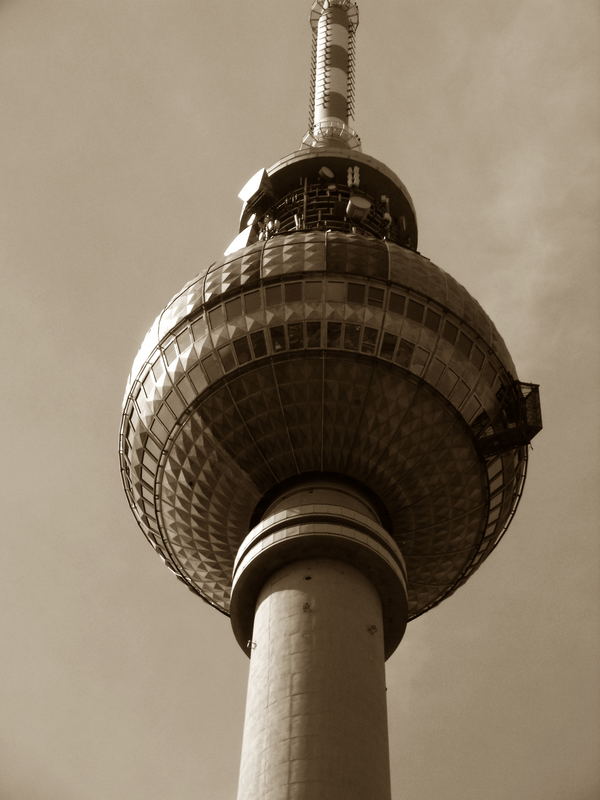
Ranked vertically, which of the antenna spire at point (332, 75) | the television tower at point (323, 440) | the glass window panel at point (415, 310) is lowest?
the television tower at point (323, 440)

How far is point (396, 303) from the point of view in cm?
4156

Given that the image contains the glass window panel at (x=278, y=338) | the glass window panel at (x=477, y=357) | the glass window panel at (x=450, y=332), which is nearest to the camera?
the glass window panel at (x=278, y=338)

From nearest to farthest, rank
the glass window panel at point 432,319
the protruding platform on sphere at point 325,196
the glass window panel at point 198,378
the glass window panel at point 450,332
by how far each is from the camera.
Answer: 1. the glass window panel at point 198,378
2. the glass window panel at point 432,319
3. the glass window panel at point 450,332
4. the protruding platform on sphere at point 325,196

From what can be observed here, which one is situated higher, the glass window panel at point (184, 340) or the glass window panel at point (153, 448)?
the glass window panel at point (184, 340)

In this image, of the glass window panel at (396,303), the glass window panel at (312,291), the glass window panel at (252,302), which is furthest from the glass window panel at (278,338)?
the glass window panel at (396,303)

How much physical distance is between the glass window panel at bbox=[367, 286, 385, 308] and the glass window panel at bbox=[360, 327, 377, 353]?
3.29ft

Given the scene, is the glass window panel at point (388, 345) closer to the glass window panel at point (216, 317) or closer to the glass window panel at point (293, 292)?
the glass window panel at point (293, 292)

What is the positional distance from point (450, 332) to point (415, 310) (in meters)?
1.53

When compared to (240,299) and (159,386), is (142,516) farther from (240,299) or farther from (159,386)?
(240,299)

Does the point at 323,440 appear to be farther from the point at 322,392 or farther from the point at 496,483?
the point at 496,483

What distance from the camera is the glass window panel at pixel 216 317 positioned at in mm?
42094

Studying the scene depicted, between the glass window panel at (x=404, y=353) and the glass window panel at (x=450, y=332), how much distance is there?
1.56m

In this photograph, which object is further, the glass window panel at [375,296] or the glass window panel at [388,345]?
the glass window panel at [375,296]

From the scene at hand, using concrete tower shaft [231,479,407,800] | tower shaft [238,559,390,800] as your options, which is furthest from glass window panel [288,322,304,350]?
tower shaft [238,559,390,800]
